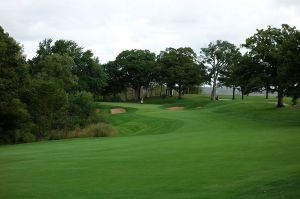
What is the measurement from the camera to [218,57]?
99312mm

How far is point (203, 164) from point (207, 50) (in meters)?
87.7

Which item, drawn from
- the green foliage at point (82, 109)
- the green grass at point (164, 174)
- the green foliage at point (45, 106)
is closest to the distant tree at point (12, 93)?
the green foliage at point (45, 106)

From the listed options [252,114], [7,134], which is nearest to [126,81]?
[252,114]

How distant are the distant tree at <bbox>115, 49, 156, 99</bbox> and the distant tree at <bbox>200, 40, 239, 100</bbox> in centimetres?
1436

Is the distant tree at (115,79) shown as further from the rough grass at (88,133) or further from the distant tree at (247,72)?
the rough grass at (88,133)

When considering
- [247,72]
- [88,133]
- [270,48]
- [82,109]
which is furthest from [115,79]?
[88,133]

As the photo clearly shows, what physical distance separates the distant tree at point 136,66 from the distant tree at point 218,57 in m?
14.4

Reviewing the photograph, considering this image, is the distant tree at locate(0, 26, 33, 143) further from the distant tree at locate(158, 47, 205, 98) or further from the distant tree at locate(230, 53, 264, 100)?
the distant tree at locate(158, 47, 205, 98)

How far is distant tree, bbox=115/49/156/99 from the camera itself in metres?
110

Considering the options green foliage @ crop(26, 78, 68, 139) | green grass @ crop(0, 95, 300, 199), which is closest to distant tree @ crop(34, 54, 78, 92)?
green foliage @ crop(26, 78, 68, 139)

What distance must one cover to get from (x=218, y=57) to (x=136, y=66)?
912 inches

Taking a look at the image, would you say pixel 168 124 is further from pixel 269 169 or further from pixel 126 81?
pixel 126 81

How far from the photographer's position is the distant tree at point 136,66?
110 m

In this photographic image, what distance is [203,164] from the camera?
605 inches
